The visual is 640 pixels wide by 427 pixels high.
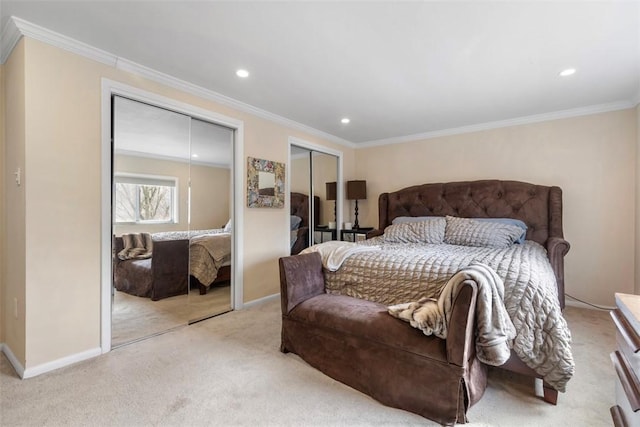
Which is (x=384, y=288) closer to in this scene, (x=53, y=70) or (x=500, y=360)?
(x=500, y=360)

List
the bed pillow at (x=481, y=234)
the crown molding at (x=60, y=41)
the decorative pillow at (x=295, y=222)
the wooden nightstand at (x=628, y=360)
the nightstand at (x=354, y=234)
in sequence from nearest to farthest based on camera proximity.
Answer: the wooden nightstand at (x=628, y=360)
the crown molding at (x=60, y=41)
the bed pillow at (x=481, y=234)
the decorative pillow at (x=295, y=222)
the nightstand at (x=354, y=234)

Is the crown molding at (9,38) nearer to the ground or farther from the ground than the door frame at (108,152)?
farther from the ground

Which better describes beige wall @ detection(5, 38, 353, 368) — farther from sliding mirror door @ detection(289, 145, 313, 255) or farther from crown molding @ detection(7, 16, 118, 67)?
sliding mirror door @ detection(289, 145, 313, 255)

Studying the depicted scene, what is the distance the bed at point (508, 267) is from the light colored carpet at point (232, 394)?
24 centimetres

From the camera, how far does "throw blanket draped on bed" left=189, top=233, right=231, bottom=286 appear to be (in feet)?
9.75

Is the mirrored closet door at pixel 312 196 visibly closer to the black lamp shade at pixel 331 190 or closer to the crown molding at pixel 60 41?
the black lamp shade at pixel 331 190

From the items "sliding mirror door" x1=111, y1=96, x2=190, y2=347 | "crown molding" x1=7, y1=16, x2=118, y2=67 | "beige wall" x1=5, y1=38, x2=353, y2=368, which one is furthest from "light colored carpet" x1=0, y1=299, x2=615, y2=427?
"crown molding" x1=7, y1=16, x2=118, y2=67

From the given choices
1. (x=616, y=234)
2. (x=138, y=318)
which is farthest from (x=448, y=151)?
(x=138, y=318)

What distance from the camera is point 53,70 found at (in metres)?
1.99

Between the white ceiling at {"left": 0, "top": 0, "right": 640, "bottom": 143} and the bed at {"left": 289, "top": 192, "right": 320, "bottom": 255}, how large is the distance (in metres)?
1.34

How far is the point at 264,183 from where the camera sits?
3.49 meters

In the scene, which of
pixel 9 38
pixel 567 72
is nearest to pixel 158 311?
pixel 9 38

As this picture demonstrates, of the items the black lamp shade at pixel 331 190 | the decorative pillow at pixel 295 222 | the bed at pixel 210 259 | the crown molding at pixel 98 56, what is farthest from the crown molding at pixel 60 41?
the black lamp shade at pixel 331 190

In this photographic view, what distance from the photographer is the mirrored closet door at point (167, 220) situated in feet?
7.81
